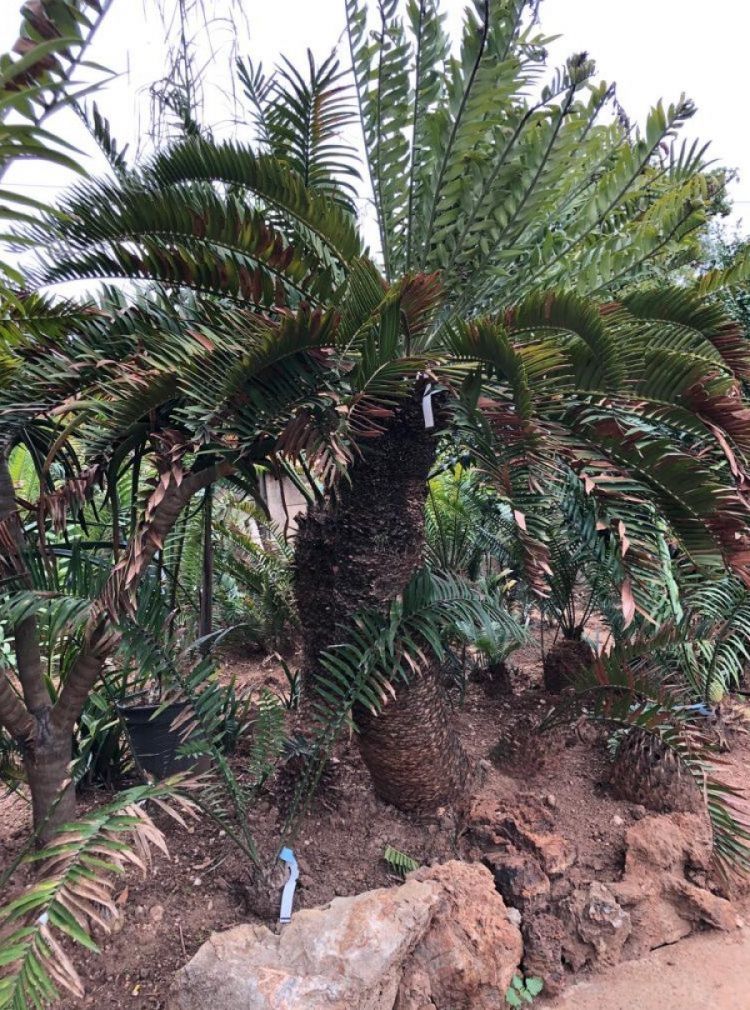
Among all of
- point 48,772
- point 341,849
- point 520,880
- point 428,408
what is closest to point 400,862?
point 341,849

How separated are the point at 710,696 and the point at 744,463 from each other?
1987mm

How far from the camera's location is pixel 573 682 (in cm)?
274

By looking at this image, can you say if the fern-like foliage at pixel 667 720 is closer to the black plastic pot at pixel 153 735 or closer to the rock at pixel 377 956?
the rock at pixel 377 956

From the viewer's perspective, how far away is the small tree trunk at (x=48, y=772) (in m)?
1.99

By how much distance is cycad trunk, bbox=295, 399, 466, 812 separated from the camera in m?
2.37

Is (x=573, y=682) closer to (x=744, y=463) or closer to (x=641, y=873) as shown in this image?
(x=641, y=873)

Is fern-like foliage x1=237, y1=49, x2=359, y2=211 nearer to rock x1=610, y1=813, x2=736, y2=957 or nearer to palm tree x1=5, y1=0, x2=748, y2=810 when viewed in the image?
palm tree x1=5, y1=0, x2=748, y2=810

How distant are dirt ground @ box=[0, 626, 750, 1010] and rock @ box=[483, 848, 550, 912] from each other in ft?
0.38

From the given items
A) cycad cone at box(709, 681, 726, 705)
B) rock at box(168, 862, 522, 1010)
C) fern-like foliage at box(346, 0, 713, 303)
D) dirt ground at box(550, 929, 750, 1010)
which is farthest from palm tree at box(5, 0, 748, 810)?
cycad cone at box(709, 681, 726, 705)

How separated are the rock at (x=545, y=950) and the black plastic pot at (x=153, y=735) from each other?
1.39 meters

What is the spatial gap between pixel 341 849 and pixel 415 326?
1957mm

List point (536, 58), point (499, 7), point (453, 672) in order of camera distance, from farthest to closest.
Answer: point (453, 672), point (536, 58), point (499, 7)

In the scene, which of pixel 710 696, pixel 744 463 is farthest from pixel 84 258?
pixel 710 696

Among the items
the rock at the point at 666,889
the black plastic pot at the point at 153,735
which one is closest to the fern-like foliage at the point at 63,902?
the black plastic pot at the point at 153,735
